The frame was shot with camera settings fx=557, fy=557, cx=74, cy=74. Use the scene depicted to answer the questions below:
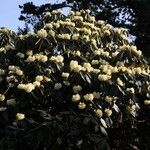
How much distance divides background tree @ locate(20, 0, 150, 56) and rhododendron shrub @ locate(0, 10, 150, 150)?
41.0ft

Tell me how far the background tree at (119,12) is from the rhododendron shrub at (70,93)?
12486 millimetres

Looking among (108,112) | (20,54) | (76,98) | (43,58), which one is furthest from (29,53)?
(108,112)

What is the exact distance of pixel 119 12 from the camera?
2208 centimetres

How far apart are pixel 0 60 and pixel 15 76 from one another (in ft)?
1.72

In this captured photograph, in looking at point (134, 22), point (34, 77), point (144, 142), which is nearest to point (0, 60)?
point (34, 77)

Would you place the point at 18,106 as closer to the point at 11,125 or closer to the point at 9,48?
the point at 11,125

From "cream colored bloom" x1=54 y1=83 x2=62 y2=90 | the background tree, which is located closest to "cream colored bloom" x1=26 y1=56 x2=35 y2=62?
"cream colored bloom" x1=54 y1=83 x2=62 y2=90

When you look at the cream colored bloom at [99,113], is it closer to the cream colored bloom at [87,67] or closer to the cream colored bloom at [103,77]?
the cream colored bloom at [103,77]

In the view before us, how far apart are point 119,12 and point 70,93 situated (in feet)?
52.8

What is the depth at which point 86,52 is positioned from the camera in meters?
7.08

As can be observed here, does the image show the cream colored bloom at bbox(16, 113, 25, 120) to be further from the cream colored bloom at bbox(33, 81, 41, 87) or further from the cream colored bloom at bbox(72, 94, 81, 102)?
the cream colored bloom at bbox(72, 94, 81, 102)

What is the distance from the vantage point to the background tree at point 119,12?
20094 millimetres

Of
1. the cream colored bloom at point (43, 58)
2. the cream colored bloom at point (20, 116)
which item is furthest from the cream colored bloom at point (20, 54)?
the cream colored bloom at point (20, 116)

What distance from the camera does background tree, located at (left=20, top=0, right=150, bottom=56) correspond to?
791 inches
